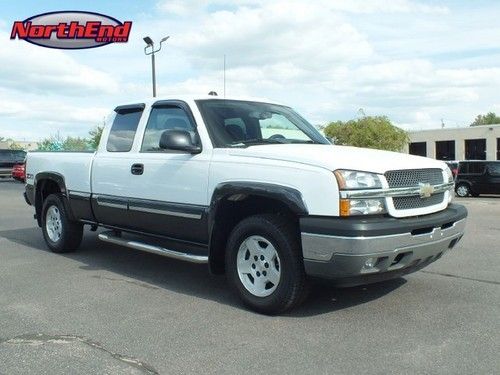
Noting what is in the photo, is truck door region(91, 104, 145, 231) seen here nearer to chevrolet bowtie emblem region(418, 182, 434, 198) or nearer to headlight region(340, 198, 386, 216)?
headlight region(340, 198, 386, 216)

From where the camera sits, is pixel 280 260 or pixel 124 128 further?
pixel 124 128

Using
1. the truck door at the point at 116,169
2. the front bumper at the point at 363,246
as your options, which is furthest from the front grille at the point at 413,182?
the truck door at the point at 116,169

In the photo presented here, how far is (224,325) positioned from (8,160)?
31.0 m

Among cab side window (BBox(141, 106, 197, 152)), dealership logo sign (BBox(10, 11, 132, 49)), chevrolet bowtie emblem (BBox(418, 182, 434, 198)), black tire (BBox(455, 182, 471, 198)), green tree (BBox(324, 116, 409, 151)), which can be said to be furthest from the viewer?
green tree (BBox(324, 116, 409, 151))

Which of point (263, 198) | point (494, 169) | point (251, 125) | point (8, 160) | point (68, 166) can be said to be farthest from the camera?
point (8, 160)

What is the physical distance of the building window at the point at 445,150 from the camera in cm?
5928

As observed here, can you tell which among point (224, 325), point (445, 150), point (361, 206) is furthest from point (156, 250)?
point (445, 150)

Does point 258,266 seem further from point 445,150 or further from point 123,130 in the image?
point 445,150

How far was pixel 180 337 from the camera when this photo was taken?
14.2 ft

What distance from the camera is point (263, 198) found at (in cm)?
493

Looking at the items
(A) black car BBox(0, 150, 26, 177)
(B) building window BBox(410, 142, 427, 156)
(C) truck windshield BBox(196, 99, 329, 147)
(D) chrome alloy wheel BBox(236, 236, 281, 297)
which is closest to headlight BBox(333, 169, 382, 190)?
(D) chrome alloy wheel BBox(236, 236, 281, 297)

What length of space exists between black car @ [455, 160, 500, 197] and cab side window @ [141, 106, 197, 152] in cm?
1913

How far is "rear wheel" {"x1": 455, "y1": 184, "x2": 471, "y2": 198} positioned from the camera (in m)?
22.9

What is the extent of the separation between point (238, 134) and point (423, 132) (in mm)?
59112
